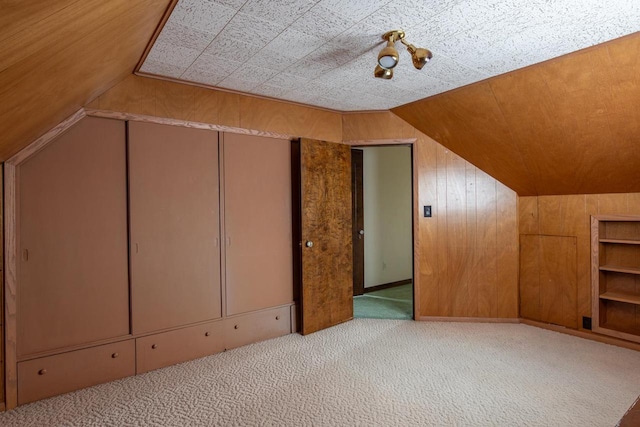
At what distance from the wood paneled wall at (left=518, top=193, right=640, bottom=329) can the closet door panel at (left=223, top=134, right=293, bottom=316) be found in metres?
2.45

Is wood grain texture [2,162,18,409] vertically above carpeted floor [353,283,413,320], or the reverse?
wood grain texture [2,162,18,409]

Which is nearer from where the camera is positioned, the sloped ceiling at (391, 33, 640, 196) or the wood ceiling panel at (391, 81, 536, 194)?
the sloped ceiling at (391, 33, 640, 196)

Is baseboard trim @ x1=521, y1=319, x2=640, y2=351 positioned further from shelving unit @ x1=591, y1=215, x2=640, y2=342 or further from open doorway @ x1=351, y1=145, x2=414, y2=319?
open doorway @ x1=351, y1=145, x2=414, y2=319

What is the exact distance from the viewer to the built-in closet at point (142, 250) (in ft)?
7.59

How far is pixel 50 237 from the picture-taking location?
2348mm

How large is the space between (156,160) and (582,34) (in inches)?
120

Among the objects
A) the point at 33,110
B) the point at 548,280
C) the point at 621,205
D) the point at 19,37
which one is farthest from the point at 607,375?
the point at 33,110

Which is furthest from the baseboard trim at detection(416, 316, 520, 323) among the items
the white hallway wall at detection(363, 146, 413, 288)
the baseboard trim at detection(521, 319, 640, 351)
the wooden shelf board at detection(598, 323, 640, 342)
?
the white hallway wall at detection(363, 146, 413, 288)

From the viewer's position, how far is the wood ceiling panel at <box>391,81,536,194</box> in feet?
9.89

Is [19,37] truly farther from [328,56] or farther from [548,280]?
[548,280]

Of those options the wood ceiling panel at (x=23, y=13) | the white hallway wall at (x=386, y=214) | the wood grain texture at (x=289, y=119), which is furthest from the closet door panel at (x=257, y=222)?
the wood ceiling panel at (x=23, y=13)

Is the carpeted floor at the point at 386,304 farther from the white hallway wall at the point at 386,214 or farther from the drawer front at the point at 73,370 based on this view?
the drawer front at the point at 73,370

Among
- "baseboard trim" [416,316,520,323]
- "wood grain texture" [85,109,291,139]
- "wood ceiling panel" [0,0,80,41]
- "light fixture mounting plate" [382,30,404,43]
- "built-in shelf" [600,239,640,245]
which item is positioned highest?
"light fixture mounting plate" [382,30,404,43]

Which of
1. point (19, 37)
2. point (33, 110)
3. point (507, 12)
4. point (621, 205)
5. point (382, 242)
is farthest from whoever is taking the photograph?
point (382, 242)
